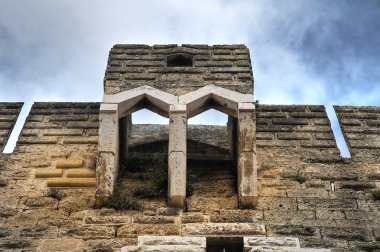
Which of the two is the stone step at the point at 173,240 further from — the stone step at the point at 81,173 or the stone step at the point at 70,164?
the stone step at the point at 70,164

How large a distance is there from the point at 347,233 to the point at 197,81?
2743mm

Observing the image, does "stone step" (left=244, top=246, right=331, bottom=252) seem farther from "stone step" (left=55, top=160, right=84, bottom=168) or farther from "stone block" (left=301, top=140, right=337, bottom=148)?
"stone step" (left=55, top=160, right=84, bottom=168)

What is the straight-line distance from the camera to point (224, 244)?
6.83 meters

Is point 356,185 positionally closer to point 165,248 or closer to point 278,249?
point 278,249

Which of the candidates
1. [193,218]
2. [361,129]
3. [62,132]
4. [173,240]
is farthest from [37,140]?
[361,129]

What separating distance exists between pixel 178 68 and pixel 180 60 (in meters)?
0.38

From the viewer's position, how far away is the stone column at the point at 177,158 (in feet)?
23.8

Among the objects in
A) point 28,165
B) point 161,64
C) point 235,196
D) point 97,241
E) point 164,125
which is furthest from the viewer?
point 164,125

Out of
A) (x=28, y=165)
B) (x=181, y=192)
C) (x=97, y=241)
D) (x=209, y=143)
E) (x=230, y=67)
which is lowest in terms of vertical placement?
(x=97, y=241)

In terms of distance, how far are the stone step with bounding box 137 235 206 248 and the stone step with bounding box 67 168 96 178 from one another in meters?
1.41

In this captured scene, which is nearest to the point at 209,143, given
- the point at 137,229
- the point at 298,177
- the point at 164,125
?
the point at 164,125

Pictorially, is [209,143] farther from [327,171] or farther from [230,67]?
[327,171]

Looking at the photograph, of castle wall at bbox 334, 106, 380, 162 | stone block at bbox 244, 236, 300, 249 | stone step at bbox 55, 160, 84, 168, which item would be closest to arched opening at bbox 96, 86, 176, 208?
stone step at bbox 55, 160, 84, 168

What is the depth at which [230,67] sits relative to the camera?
8.58 meters
